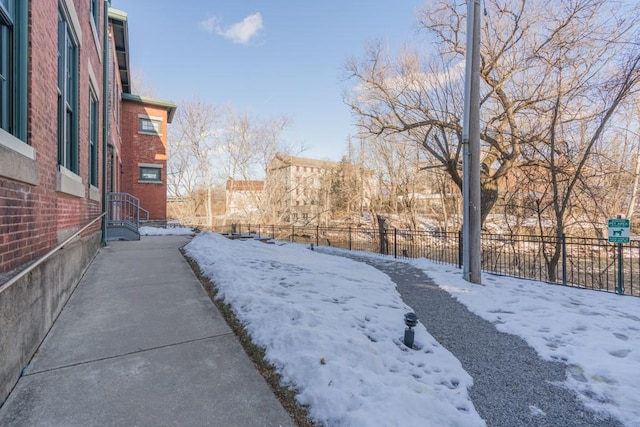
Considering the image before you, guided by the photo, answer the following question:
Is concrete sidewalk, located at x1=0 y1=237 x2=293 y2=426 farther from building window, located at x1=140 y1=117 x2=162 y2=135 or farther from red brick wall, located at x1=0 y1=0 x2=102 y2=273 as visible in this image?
building window, located at x1=140 y1=117 x2=162 y2=135


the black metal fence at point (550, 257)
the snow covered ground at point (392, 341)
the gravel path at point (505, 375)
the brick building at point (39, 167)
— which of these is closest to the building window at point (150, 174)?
the black metal fence at point (550, 257)

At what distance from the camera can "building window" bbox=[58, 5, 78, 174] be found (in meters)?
4.86

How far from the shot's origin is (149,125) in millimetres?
19125

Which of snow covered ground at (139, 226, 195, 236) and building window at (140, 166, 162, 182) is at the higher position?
building window at (140, 166, 162, 182)

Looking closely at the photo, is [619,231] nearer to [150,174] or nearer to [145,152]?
[150,174]

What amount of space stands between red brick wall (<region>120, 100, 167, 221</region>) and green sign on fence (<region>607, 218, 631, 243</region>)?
63.6ft

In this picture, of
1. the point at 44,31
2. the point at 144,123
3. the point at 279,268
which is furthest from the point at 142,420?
the point at 144,123

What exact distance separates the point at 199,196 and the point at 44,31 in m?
41.2

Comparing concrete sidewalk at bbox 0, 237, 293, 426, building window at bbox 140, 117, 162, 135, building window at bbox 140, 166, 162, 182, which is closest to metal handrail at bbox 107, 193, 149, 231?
building window at bbox 140, 166, 162, 182

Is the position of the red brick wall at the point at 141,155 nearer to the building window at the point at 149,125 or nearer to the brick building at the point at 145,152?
the brick building at the point at 145,152

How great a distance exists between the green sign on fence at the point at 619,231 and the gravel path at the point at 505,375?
3.58 meters

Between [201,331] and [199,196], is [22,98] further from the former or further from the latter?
[199,196]

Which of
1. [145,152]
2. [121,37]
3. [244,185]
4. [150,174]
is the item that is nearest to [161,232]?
[150,174]

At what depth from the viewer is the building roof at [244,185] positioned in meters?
33.9
